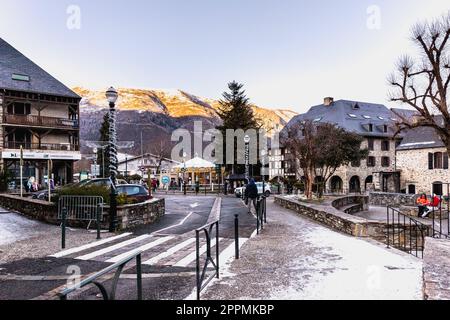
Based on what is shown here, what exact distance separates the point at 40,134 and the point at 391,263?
35.1m

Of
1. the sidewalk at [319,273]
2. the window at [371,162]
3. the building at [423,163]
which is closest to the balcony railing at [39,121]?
the sidewalk at [319,273]

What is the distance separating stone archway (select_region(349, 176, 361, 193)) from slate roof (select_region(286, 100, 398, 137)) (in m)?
6.24

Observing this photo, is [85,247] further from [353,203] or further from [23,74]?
[23,74]

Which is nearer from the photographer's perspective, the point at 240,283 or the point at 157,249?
the point at 240,283

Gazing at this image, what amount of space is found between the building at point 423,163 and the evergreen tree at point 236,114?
19950 millimetres

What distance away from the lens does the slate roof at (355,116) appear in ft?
154

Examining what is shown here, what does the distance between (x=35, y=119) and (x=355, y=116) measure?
135ft

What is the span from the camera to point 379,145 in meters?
47.6

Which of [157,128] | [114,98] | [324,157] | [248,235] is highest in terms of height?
[157,128]

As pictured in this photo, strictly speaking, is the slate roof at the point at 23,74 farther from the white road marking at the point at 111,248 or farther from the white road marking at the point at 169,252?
the white road marking at the point at 169,252

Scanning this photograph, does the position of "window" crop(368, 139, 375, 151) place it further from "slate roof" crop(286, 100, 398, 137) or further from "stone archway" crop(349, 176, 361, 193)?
"stone archway" crop(349, 176, 361, 193)
